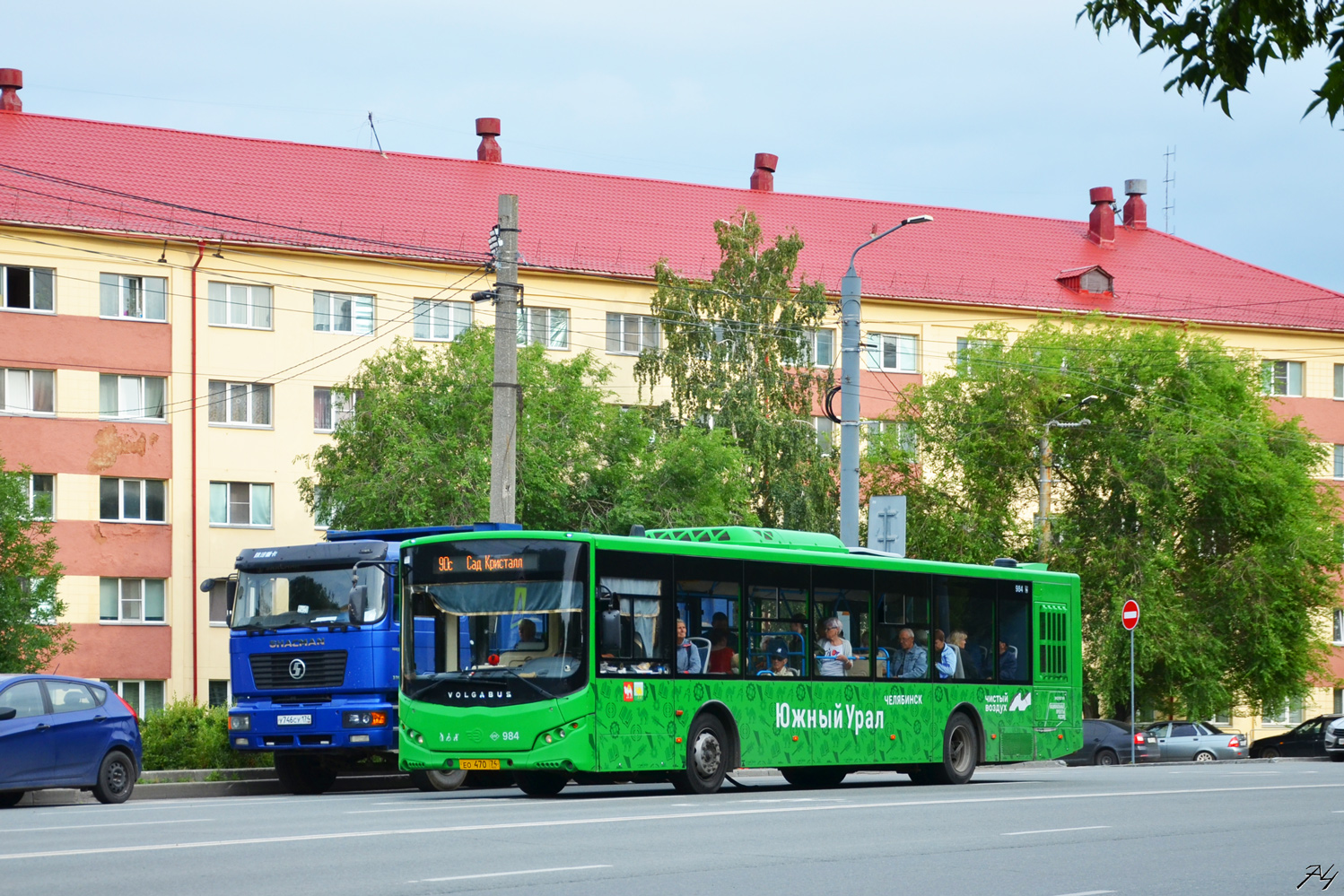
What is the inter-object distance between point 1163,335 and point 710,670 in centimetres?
3279

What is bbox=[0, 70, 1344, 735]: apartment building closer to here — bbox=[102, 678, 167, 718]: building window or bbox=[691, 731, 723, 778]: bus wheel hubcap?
bbox=[102, 678, 167, 718]: building window

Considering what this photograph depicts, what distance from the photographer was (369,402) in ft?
132

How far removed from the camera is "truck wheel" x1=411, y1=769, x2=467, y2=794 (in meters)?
22.2

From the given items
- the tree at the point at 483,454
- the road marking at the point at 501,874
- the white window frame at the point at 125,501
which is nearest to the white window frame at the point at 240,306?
the white window frame at the point at 125,501

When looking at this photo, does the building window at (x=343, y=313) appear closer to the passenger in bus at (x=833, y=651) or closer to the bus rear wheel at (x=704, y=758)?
the passenger in bus at (x=833, y=651)

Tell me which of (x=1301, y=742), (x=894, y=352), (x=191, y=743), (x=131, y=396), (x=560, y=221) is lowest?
(x=1301, y=742)

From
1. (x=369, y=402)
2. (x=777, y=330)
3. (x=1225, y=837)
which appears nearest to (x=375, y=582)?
(x=1225, y=837)

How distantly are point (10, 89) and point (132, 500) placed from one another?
13.6 metres

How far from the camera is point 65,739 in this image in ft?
63.2

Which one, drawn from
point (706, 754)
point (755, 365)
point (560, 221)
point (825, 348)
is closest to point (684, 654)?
point (706, 754)

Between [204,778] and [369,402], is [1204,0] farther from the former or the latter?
[369,402]

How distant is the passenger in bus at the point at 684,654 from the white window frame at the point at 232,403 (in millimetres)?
31175

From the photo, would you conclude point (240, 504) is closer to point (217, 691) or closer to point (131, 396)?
point (131, 396)

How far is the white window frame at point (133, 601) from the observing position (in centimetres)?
4647
